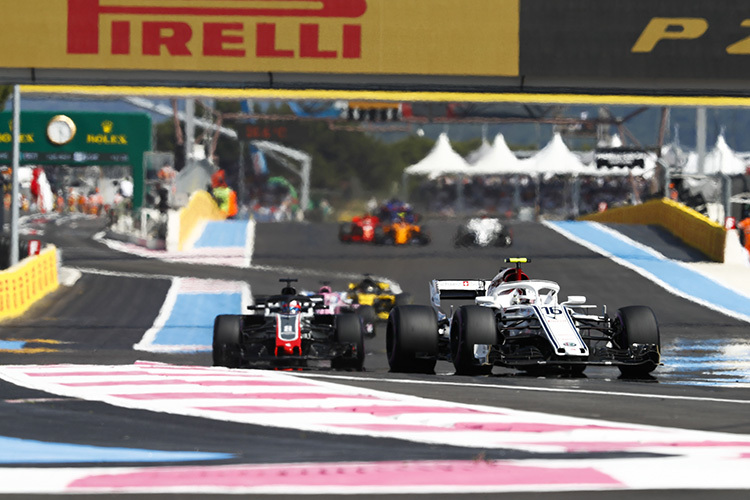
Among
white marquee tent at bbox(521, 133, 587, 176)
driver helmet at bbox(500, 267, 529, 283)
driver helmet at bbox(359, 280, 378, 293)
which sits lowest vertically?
driver helmet at bbox(359, 280, 378, 293)

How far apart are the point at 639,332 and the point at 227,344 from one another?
5.36 meters

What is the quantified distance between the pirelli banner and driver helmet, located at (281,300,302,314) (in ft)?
24.4

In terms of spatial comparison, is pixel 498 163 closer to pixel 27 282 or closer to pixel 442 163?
pixel 442 163

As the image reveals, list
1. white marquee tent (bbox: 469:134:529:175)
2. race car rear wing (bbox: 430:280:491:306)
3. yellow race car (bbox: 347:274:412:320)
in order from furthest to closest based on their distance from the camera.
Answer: white marquee tent (bbox: 469:134:529:175), yellow race car (bbox: 347:274:412:320), race car rear wing (bbox: 430:280:491:306)

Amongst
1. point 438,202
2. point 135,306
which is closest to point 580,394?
point 135,306

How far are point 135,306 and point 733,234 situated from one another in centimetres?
1783

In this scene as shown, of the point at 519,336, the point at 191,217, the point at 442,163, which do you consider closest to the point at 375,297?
the point at 519,336

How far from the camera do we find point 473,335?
14.9 m

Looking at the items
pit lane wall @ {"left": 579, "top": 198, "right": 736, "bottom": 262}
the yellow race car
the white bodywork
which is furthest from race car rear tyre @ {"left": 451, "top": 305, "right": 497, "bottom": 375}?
pit lane wall @ {"left": 579, "top": 198, "right": 736, "bottom": 262}

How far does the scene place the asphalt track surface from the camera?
29.8ft

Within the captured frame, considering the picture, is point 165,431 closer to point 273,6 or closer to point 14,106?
point 273,6

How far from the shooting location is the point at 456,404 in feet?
37.1

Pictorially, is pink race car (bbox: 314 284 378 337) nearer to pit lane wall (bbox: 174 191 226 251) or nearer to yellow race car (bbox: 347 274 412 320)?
yellow race car (bbox: 347 274 412 320)

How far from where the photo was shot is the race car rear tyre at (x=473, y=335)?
1484 centimetres
